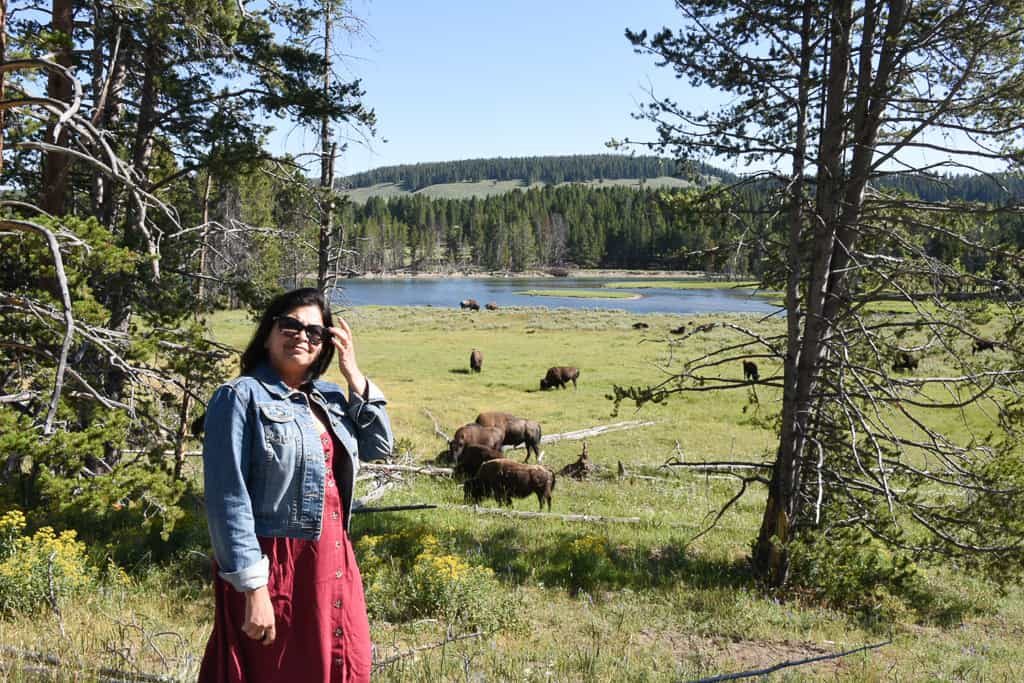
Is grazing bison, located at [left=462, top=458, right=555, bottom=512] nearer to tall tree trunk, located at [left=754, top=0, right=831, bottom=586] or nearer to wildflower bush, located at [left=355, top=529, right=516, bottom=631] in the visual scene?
tall tree trunk, located at [left=754, top=0, right=831, bottom=586]

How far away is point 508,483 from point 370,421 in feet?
29.2

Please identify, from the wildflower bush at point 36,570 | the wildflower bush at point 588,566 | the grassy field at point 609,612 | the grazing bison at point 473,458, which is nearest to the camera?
the grassy field at point 609,612

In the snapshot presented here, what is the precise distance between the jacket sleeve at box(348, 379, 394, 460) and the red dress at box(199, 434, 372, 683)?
364mm

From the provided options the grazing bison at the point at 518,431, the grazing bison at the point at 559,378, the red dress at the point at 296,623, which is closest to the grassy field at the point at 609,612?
the grazing bison at the point at 518,431

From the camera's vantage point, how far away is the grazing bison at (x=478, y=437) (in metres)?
14.7

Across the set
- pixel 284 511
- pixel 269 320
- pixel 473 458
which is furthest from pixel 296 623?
pixel 473 458

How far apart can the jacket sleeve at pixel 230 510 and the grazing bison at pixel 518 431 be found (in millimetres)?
13738

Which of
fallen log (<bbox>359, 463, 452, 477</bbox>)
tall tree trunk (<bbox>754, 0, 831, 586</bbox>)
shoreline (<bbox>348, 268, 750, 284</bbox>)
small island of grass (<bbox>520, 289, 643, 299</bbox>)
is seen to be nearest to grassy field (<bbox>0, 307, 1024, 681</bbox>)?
fallen log (<bbox>359, 463, 452, 477</bbox>)

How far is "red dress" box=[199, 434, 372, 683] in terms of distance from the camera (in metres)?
2.60

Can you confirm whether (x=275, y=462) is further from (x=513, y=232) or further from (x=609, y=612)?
(x=513, y=232)

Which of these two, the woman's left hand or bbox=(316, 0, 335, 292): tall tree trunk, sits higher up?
bbox=(316, 0, 335, 292): tall tree trunk

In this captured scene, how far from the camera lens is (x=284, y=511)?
8.52ft

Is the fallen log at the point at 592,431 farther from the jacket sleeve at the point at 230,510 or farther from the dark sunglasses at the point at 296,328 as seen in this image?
the jacket sleeve at the point at 230,510

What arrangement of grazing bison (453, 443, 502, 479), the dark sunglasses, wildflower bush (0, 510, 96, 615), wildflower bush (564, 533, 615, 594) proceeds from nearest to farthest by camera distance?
the dark sunglasses, wildflower bush (0, 510, 96, 615), wildflower bush (564, 533, 615, 594), grazing bison (453, 443, 502, 479)
